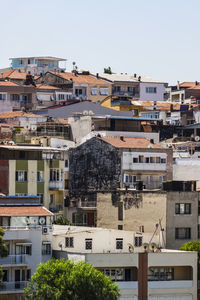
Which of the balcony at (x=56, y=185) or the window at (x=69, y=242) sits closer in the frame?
the window at (x=69, y=242)

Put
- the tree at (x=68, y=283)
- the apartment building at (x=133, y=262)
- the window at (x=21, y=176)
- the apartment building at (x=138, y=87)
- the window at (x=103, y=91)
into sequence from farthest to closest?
the apartment building at (x=138, y=87) → the window at (x=103, y=91) → the window at (x=21, y=176) → the apartment building at (x=133, y=262) → the tree at (x=68, y=283)

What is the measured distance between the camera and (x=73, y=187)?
87062mm

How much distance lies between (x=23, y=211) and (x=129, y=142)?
26665mm

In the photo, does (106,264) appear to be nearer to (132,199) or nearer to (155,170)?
(132,199)

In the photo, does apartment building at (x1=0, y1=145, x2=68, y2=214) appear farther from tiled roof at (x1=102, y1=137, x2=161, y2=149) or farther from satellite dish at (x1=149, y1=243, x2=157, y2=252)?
satellite dish at (x1=149, y1=243, x2=157, y2=252)

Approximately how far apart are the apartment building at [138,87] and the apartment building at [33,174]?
169 feet

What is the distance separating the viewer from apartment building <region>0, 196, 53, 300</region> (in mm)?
62781

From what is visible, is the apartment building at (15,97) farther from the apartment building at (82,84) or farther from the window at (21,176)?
the window at (21,176)

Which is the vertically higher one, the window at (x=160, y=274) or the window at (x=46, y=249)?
the window at (x=46, y=249)

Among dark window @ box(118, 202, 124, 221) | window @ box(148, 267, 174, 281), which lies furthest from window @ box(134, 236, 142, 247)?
dark window @ box(118, 202, 124, 221)

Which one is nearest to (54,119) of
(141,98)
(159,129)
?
(159,129)

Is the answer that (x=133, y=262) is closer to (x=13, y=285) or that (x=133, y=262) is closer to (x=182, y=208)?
(x=13, y=285)

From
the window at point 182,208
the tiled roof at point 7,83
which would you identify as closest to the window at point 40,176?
the window at point 182,208

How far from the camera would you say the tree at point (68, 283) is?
191 feet
